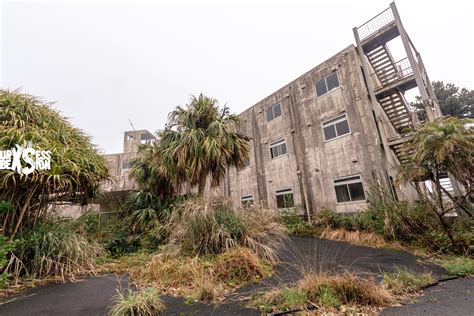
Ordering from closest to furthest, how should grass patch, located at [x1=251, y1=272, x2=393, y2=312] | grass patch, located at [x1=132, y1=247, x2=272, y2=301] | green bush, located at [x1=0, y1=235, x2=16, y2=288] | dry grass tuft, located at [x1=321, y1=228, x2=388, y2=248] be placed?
grass patch, located at [x1=251, y1=272, x2=393, y2=312] < grass patch, located at [x1=132, y1=247, x2=272, y2=301] < green bush, located at [x1=0, y1=235, x2=16, y2=288] < dry grass tuft, located at [x1=321, y1=228, x2=388, y2=248]

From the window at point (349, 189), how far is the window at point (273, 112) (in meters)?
5.24

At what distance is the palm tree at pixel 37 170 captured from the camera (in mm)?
4238

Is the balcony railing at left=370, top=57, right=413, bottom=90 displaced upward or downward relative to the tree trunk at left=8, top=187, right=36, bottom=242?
upward

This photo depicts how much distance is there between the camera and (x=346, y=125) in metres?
8.99

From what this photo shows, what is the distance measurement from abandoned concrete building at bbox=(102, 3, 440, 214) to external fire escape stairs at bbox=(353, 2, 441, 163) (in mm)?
33

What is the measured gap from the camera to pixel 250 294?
3086 millimetres

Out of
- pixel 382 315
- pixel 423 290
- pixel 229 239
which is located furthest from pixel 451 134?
pixel 229 239

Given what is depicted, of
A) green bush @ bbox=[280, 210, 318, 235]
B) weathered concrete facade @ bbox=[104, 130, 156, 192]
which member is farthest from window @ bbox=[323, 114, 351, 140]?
weathered concrete facade @ bbox=[104, 130, 156, 192]

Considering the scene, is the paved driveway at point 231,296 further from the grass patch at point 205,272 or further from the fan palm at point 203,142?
the fan palm at point 203,142

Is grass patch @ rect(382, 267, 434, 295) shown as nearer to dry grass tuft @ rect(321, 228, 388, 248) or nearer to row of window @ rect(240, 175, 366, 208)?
dry grass tuft @ rect(321, 228, 388, 248)

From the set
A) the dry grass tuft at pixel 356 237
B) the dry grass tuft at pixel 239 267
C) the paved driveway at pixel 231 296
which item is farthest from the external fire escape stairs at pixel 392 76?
the dry grass tuft at pixel 239 267

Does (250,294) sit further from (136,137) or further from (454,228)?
(136,137)

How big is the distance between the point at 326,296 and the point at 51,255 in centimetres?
538

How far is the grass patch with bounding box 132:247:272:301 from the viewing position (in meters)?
3.39
